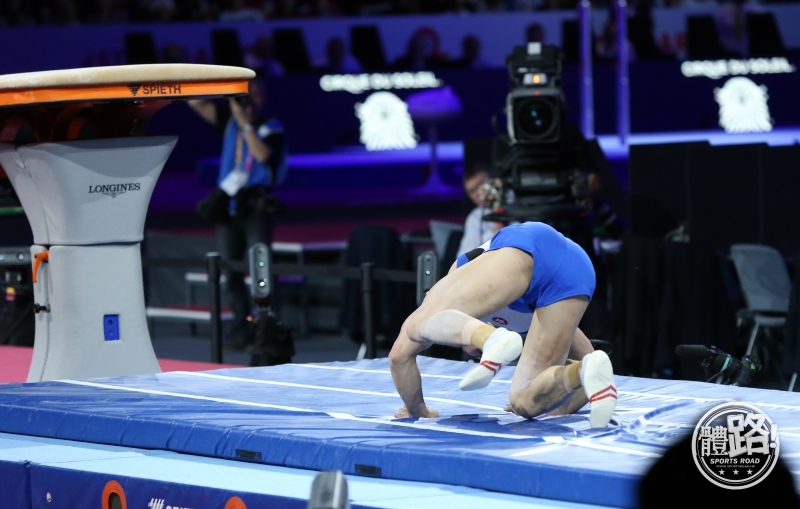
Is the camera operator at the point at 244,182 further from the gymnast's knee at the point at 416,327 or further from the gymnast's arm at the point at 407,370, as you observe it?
the gymnast's knee at the point at 416,327

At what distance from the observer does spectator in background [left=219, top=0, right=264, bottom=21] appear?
607 inches

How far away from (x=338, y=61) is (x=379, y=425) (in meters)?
11.2

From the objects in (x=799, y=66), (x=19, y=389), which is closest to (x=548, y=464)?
(x=19, y=389)

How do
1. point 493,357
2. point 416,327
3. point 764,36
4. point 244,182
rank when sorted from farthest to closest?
point 764,36 → point 244,182 → point 416,327 → point 493,357

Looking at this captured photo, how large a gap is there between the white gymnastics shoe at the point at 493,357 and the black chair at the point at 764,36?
1368cm

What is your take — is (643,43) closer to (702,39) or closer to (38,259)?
(702,39)

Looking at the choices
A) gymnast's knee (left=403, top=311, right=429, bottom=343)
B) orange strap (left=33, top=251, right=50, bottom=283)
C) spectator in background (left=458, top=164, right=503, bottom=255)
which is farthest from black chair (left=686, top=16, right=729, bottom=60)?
gymnast's knee (left=403, top=311, right=429, bottom=343)

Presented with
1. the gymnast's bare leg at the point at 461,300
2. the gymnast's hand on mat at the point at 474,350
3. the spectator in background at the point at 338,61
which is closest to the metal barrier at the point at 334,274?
the gymnast's bare leg at the point at 461,300

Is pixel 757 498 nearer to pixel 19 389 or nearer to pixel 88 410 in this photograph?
pixel 88 410

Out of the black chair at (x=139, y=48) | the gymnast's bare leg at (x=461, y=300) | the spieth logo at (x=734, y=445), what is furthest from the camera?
the black chair at (x=139, y=48)

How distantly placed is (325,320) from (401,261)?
1.51 meters

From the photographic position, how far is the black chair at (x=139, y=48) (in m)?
13.9

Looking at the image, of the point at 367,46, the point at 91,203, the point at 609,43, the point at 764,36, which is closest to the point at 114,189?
the point at 91,203

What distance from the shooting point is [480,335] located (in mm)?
3936
